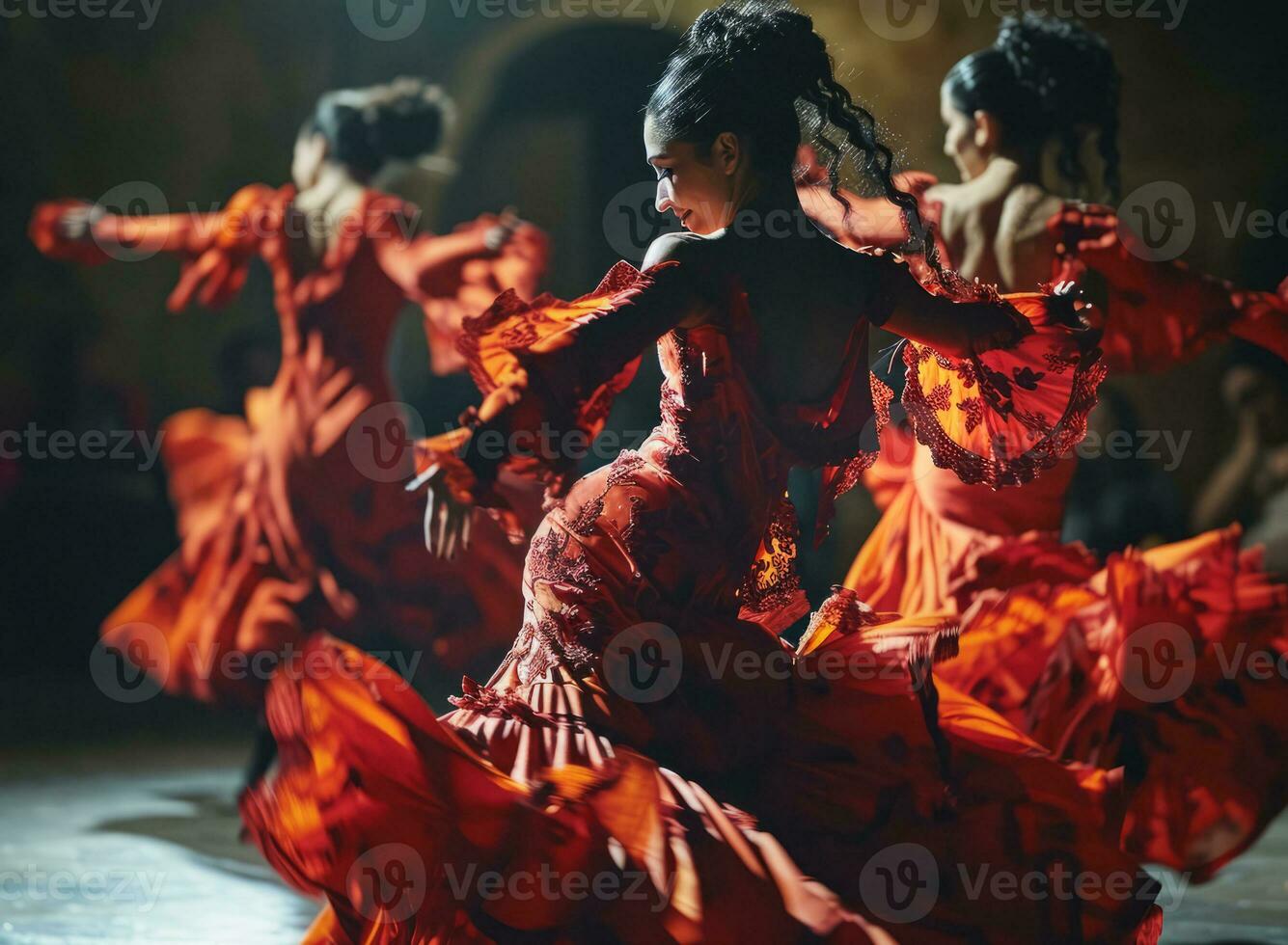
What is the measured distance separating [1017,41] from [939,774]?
2.20m

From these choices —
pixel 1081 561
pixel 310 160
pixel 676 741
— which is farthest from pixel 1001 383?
pixel 310 160

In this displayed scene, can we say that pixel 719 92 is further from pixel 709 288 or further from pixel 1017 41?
pixel 1017 41

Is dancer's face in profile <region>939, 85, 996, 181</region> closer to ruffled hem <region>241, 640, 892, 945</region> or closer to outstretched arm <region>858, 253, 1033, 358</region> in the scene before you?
outstretched arm <region>858, 253, 1033, 358</region>

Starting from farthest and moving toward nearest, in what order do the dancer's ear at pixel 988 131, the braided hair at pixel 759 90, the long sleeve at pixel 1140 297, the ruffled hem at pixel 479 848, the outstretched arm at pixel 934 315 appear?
1. the dancer's ear at pixel 988 131
2. the long sleeve at pixel 1140 297
3. the outstretched arm at pixel 934 315
4. the braided hair at pixel 759 90
5. the ruffled hem at pixel 479 848

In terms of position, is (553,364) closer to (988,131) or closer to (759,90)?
(759,90)

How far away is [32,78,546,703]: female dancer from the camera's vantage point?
3945 mm

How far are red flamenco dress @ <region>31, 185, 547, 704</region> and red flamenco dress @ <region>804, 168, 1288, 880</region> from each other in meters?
1.38

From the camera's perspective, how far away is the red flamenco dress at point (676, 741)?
1593 mm

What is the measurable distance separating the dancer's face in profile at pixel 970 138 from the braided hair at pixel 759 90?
157 centimetres

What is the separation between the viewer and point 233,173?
17.3 feet

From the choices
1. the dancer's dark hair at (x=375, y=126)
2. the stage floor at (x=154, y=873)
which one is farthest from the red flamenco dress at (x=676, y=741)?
the dancer's dark hair at (x=375, y=126)

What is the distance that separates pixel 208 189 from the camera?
207 inches

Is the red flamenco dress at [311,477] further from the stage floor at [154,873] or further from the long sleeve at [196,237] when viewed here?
the stage floor at [154,873]

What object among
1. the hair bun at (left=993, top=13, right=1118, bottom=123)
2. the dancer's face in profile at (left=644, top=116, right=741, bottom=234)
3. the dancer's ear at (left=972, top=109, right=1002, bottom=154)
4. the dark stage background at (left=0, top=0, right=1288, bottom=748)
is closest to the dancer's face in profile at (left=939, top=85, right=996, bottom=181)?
the dancer's ear at (left=972, top=109, right=1002, bottom=154)
